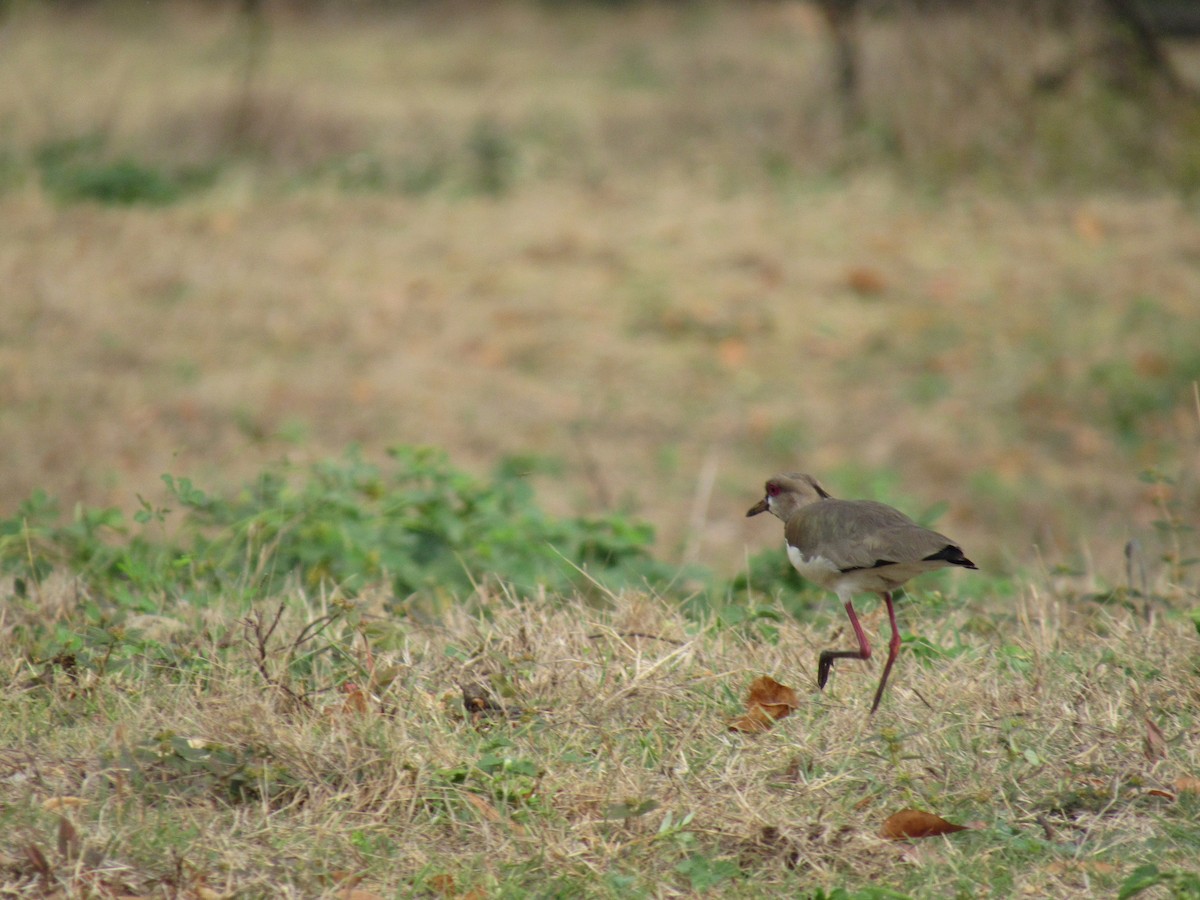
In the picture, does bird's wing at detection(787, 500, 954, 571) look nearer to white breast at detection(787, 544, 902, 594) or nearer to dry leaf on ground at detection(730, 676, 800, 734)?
white breast at detection(787, 544, 902, 594)

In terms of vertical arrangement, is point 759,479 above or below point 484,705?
below

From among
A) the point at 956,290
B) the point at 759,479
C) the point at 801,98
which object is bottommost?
the point at 759,479

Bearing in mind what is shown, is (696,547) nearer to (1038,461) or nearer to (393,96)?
(1038,461)

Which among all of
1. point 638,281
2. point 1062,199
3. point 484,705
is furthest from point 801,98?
point 484,705

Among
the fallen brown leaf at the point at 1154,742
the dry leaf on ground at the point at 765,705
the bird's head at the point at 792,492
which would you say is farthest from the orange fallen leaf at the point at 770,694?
the fallen brown leaf at the point at 1154,742

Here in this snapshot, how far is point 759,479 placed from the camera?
248 inches

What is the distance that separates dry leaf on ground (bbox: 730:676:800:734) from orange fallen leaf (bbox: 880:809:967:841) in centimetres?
43

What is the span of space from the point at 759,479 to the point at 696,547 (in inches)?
43.3

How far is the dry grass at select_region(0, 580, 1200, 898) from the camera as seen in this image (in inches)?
97.8

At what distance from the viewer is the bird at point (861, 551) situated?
2.85 m

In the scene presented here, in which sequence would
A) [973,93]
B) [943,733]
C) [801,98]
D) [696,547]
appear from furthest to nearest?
[801,98], [973,93], [696,547], [943,733]

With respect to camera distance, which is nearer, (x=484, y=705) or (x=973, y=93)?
(x=484, y=705)

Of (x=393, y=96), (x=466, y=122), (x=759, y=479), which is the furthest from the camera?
(x=393, y=96)

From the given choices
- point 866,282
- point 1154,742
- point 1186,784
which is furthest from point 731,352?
point 1186,784
